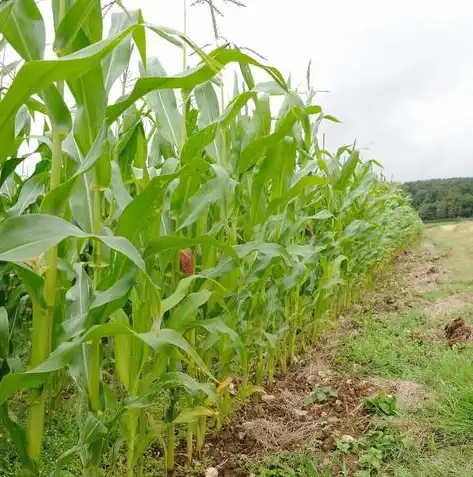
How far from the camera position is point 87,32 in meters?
1.07

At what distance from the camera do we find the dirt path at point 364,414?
176 centimetres

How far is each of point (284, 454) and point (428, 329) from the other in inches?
90.2

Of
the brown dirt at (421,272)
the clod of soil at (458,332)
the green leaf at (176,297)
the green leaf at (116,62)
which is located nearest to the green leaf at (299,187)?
the green leaf at (176,297)

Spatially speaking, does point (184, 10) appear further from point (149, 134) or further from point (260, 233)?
point (260, 233)

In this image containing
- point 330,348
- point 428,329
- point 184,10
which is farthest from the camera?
point 428,329

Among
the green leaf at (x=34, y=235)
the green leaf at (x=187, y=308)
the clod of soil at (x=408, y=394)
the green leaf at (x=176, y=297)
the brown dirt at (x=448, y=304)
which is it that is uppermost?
the green leaf at (x=34, y=235)

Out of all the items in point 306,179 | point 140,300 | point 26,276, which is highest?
point 306,179

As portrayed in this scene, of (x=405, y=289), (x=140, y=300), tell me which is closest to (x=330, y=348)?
(x=140, y=300)

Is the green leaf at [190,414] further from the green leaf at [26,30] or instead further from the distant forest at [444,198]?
the distant forest at [444,198]

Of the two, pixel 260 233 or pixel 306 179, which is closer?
pixel 306 179

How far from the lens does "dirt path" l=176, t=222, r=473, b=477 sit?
1.76 metres

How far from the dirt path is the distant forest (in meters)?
17.7

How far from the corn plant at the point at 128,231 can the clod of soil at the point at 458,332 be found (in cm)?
137

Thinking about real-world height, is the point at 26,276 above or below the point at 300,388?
above
